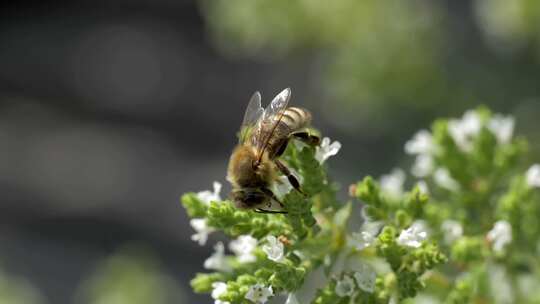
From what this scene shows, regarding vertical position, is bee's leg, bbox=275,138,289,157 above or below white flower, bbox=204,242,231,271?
above

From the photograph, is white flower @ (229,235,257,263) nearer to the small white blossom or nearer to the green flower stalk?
the green flower stalk

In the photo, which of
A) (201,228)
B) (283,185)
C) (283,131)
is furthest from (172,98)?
(283,185)

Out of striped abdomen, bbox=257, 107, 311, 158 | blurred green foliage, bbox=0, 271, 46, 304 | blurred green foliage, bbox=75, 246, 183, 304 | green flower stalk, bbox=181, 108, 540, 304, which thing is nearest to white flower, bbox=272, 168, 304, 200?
green flower stalk, bbox=181, 108, 540, 304

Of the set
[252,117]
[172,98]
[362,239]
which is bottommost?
[362,239]

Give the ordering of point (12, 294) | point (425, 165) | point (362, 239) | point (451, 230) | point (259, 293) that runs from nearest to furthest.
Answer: point (259, 293), point (362, 239), point (451, 230), point (425, 165), point (12, 294)

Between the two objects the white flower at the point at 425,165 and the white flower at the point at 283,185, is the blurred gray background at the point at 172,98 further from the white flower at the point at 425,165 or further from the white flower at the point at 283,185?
the white flower at the point at 283,185

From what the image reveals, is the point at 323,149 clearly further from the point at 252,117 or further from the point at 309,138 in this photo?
the point at 252,117

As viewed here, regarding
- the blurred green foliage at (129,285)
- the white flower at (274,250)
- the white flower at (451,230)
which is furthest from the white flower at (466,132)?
the blurred green foliage at (129,285)
